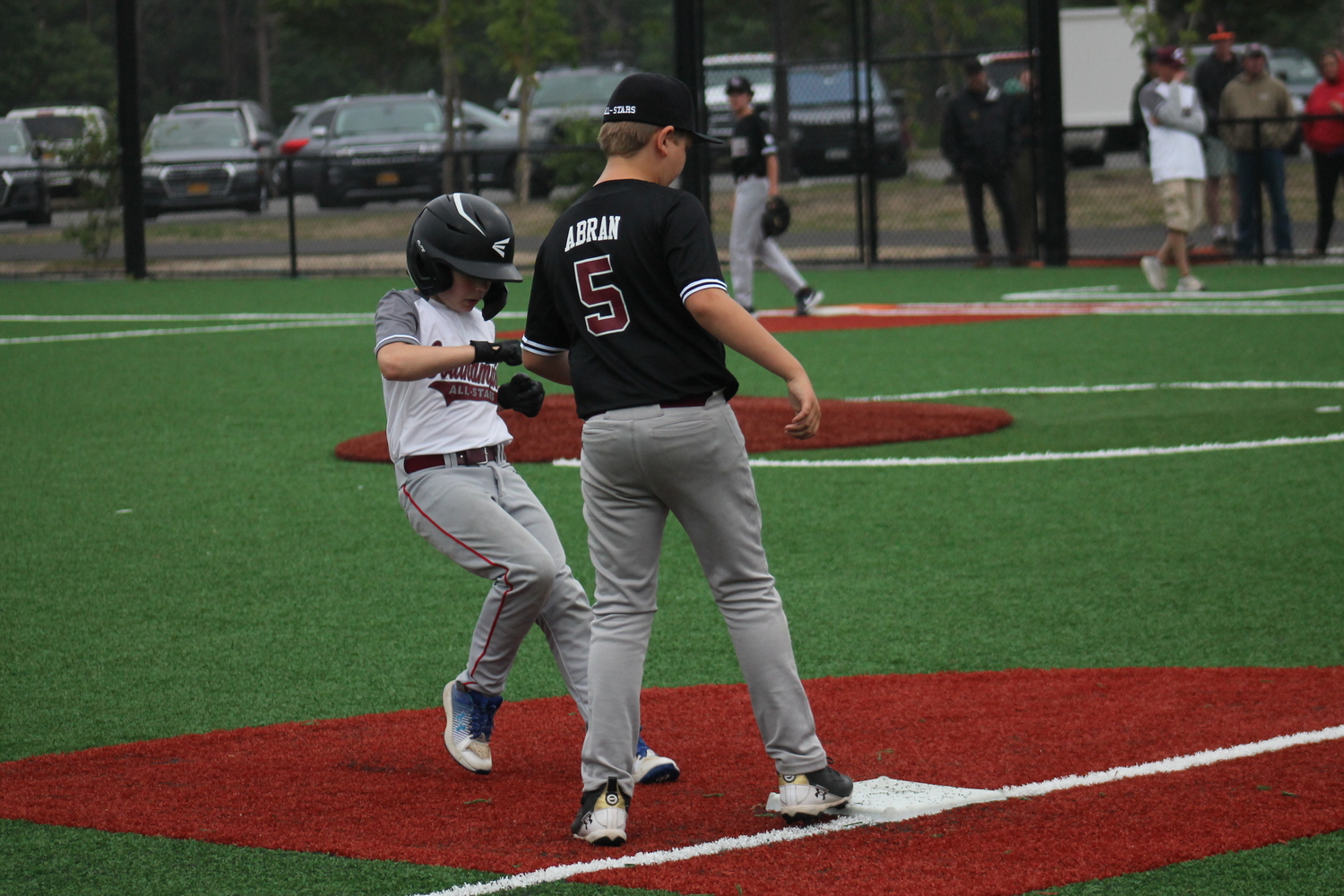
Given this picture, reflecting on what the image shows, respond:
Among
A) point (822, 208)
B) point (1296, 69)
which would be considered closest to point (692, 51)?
point (822, 208)

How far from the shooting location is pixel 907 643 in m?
6.02

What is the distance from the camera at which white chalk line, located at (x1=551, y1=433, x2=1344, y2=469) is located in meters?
9.41

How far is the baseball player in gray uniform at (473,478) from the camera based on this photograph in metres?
4.57

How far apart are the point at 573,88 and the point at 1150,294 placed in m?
18.5

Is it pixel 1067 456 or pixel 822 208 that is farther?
pixel 822 208

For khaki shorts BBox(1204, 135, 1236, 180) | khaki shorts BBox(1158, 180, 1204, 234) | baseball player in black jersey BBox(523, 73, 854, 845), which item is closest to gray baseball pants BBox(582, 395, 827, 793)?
baseball player in black jersey BBox(523, 73, 854, 845)

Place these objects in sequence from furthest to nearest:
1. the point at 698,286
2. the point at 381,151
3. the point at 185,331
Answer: the point at 381,151
the point at 185,331
the point at 698,286

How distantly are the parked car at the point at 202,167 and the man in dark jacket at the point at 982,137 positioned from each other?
29.7 feet

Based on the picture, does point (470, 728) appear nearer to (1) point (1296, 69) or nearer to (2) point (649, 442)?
(2) point (649, 442)

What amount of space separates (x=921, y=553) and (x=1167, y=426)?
3.45 m

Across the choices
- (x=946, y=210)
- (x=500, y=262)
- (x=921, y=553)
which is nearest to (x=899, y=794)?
(x=500, y=262)

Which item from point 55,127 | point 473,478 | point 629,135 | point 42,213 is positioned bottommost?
point 473,478

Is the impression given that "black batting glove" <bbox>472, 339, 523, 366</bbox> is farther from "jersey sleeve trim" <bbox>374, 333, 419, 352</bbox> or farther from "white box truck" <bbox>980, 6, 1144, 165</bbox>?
"white box truck" <bbox>980, 6, 1144, 165</bbox>

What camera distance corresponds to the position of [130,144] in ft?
76.8
